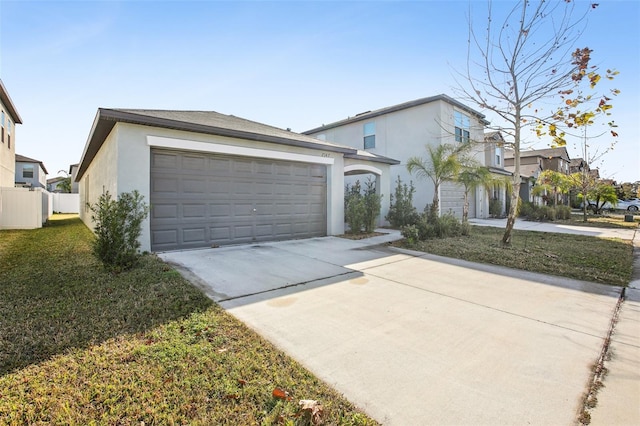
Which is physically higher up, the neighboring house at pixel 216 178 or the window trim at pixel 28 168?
the window trim at pixel 28 168

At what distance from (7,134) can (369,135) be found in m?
20.0

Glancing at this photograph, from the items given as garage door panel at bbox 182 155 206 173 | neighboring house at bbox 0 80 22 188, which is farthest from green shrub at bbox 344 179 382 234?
neighboring house at bbox 0 80 22 188

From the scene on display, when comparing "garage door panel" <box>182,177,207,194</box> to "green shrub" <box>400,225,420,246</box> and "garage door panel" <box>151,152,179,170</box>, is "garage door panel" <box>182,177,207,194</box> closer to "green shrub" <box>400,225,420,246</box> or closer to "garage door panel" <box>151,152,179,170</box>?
"garage door panel" <box>151,152,179,170</box>

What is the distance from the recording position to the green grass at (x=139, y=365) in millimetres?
2057

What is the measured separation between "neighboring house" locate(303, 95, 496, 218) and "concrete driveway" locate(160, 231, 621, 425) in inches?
341

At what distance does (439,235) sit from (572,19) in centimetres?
651

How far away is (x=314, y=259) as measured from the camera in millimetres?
6969

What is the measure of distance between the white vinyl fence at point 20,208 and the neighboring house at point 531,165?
26793mm

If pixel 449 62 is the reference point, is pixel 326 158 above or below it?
below

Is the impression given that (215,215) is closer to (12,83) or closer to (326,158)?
(326,158)

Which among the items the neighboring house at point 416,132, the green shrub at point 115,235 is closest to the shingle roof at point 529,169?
the neighboring house at point 416,132

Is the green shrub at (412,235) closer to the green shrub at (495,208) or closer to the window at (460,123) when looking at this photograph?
the window at (460,123)

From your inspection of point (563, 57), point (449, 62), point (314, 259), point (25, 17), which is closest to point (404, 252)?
point (314, 259)

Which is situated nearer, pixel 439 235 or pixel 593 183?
pixel 439 235
